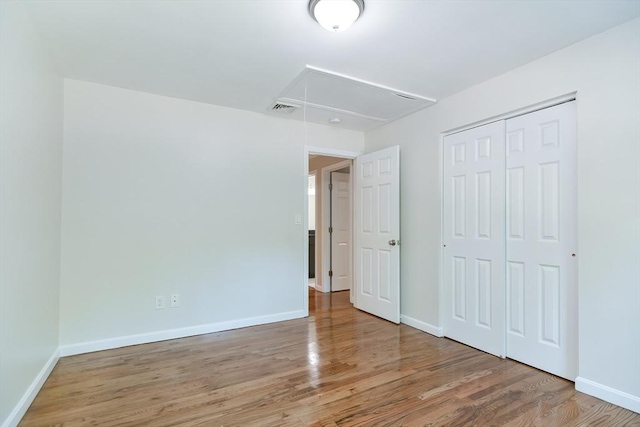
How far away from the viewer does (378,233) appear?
3.85 metres

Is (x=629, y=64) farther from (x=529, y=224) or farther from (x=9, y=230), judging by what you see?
(x=9, y=230)

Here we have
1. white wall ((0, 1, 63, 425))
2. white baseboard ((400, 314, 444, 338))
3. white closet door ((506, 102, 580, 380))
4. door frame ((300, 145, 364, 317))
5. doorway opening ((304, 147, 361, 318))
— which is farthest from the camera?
doorway opening ((304, 147, 361, 318))

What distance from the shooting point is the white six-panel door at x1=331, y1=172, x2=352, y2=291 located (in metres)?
5.25

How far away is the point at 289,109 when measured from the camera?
348 cm

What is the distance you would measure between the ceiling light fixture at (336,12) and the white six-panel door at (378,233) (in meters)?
1.96

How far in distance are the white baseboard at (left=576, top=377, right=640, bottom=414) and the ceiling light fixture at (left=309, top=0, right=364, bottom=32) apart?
277 cm

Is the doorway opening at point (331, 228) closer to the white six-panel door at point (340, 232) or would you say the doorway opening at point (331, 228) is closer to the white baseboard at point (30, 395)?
the white six-panel door at point (340, 232)

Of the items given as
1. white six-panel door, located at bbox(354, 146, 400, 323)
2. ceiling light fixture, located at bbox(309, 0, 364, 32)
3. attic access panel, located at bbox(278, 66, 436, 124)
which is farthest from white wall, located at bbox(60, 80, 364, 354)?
ceiling light fixture, located at bbox(309, 0, 364, 32)

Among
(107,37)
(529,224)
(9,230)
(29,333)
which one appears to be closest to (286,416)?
(29,333)

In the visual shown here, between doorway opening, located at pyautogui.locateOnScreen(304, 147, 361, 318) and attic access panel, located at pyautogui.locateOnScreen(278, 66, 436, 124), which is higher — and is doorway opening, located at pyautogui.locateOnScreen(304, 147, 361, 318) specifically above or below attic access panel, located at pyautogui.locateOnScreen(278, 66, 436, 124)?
below

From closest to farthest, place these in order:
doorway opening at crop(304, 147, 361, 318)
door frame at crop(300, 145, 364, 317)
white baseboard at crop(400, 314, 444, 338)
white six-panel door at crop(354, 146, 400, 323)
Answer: white baseboard at crop(400, 314, 444, 338) < white six-panel door at crop(354, 146, 400, 323) < door frame at crop(300, 145, 364, 317) < doorway opening at crop(304, 147, 361, 318)

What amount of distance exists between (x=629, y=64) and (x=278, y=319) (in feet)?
12.0

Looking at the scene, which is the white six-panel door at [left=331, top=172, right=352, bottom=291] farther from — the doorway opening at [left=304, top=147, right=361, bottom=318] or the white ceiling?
the white ceiling

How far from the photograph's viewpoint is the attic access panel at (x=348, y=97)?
9.09 feet
